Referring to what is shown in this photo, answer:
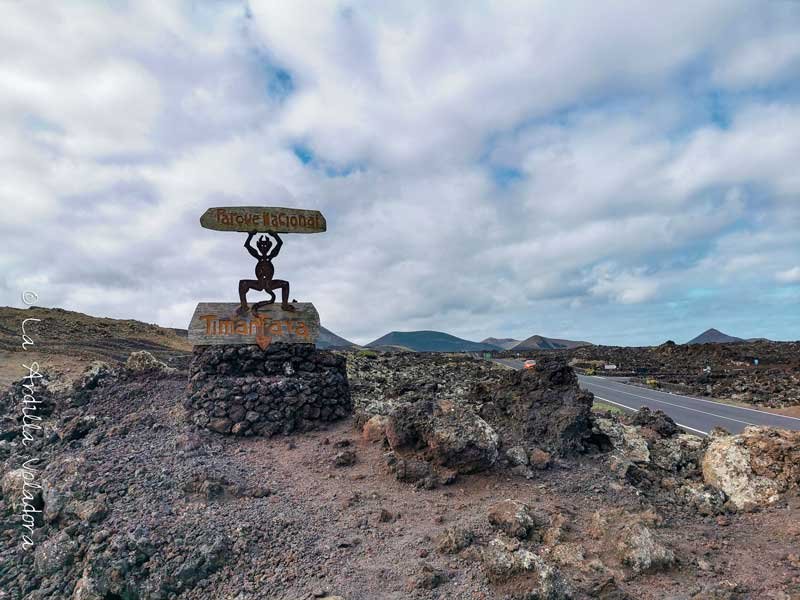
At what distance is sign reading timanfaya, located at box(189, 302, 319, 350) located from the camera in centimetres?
1079

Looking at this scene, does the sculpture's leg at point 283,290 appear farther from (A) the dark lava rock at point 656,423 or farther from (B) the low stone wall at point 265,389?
(A) the dark lava rock at point 656,423

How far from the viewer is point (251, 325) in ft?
35.9

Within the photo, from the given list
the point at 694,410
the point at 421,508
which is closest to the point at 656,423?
the point at 421,508

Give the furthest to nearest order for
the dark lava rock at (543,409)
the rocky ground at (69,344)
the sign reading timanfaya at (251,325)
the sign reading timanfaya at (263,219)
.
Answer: the rocky ground at (69,344) < the sign reading timanfaya at (251,325) < the sign reading timanfaya at (263,219) < the dark lava rock at (543,409)

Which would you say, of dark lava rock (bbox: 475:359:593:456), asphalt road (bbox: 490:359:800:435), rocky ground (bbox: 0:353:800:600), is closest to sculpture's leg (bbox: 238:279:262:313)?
rocky ground (bbox: 0:353:800:600)

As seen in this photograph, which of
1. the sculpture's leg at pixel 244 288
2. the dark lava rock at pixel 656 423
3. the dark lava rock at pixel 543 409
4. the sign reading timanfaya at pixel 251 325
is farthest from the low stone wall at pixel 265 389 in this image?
the dark lava rock at pixel 656 423

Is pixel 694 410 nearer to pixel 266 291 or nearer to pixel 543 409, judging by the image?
pixel 543 409

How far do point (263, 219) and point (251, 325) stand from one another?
214cm

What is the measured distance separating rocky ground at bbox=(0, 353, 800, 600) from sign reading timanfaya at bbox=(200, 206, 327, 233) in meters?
3.82

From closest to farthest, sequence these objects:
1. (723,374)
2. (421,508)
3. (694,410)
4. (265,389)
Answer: (421,508) → (265,389) → (694,410) → (723,374)

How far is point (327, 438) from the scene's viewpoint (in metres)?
9.35

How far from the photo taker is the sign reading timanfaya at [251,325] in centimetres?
1079

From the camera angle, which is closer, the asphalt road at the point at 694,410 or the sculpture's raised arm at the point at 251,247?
the sculpture's raised arm at the point at 251,247

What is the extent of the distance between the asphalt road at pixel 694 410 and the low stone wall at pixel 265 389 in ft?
41.5
